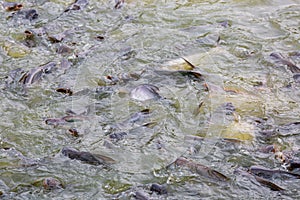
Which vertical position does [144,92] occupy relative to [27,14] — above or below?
below

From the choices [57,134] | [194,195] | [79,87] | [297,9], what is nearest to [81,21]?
[79,87]

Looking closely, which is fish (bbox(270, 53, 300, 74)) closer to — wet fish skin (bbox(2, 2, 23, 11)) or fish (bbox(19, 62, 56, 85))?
fish (bbox(19, 62, 56, 85))

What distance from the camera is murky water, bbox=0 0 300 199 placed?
294cm

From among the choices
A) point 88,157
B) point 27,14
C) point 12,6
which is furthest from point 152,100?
point 12,6

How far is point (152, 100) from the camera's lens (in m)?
3.57

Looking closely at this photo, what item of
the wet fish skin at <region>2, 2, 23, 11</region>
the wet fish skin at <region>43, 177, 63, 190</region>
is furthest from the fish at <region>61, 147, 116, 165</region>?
the wet fish skin at <region>2, 2, 23, 11</region>

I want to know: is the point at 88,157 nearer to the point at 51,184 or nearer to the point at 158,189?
the point at 51,184

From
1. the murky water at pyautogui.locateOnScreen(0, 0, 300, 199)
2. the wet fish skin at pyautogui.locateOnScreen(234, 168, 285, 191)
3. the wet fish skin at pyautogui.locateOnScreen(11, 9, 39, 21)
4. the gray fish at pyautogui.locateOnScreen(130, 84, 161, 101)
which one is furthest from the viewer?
the wet fish skin at pyautogui.locateOnScreen(11, 9, 39, 21)

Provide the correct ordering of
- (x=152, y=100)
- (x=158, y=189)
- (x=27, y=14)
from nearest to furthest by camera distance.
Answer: (x=158, y=189), (x=152, y=100), (x=27, y=14)

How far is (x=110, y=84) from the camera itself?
3.78 m

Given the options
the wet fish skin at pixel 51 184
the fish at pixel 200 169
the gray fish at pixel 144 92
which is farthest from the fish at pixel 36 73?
the fish at pixel 200 169

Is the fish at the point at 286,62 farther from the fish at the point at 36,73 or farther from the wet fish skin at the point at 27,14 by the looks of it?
the wet fish skin at the point at 27,14

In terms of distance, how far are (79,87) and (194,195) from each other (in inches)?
53.0

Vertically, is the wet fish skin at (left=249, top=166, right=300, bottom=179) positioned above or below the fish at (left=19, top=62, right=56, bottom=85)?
below
